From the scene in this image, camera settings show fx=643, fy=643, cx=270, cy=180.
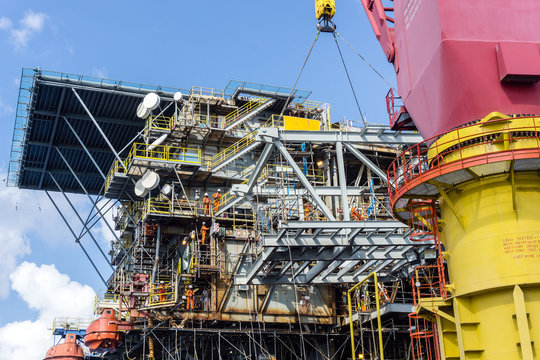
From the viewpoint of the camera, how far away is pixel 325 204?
1225 inches

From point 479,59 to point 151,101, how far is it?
26.7 metres

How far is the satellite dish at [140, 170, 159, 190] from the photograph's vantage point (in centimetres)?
3872

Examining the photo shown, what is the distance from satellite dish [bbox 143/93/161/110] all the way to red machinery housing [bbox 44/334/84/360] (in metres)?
15.4

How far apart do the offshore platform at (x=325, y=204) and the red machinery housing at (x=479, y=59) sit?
1.7 inches

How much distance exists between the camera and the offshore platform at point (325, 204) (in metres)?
18.2

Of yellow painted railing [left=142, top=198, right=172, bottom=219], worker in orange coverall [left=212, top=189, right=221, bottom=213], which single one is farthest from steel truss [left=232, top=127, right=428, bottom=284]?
yellow painted railing [left=142, top=198, right=172, bottom=219]

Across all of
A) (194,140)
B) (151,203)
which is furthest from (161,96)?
(151,203)

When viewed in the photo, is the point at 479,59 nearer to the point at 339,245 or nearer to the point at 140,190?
the point at 339,245

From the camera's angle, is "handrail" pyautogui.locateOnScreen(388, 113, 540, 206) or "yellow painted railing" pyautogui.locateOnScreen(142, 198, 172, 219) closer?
"handrail" pyautogui.locateOnScreen(388, 113, 540, 206)

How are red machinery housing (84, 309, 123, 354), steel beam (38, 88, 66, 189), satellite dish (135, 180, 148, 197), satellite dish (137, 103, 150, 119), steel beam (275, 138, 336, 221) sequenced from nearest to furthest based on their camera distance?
1. steel beam (275, 138, 336, 221)
2. red machinery housing (84, 309, 123, 354)
3. satellite dish (135, 180, 148, 197)
4. satellite dish (137, 103, 150, 119)
5. steel beam (38, 88, 66, 189)

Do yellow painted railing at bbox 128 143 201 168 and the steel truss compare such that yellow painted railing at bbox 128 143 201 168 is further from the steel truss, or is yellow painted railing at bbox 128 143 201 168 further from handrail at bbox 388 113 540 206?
handrail at bbox 388 113 540 206

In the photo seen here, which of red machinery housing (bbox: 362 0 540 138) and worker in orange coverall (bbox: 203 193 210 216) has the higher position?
worker in orange coverall (bbox: 203 193 210 216)

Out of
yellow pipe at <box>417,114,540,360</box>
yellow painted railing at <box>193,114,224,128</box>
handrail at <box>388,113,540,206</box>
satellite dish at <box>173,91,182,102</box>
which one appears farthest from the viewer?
yellow painted railing at <box>193,114,224,128</box>

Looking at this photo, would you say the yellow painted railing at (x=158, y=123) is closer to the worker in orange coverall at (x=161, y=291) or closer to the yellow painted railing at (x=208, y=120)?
the yellow painted railing at (x=208, y=120)
